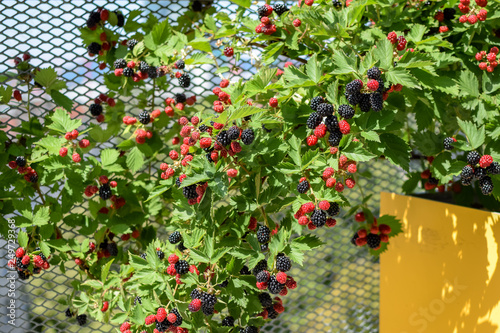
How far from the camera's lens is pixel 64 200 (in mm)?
1445

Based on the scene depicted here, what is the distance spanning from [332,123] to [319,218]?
20cm

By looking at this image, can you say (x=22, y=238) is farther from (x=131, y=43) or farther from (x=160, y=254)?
(x=131, y=43)

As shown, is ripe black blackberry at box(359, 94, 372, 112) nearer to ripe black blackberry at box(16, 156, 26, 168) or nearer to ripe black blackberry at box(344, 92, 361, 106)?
ripe black blackberry at box(344, 92, 361, 106)

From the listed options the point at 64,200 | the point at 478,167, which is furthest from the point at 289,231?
the point at 64,200

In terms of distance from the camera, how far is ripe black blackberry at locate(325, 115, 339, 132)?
103cm

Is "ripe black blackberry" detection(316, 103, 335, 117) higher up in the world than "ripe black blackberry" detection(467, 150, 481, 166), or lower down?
higher up

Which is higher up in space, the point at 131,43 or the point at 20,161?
the point at 131,43

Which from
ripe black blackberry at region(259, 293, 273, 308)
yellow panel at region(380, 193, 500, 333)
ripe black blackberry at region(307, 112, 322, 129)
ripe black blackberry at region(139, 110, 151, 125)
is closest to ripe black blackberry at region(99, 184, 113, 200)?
ripe black blackberry at region(139, 110, 151, 125)

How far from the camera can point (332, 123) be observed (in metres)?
1.03

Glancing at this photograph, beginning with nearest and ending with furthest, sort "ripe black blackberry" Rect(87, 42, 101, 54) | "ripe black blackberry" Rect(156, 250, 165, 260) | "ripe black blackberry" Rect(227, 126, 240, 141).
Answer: "ripe black blackberry" Rect(227, 126, 240, 141) < "ripe black blackberry" Rect(156, 250, 165, 260) < "ripe black blackberry" Rect(87, 42, 101, 54)

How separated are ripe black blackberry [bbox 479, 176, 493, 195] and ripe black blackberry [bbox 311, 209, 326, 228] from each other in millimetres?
406

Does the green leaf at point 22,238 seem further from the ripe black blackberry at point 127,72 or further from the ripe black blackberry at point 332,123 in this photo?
the ripe black blackberry at point 332,123

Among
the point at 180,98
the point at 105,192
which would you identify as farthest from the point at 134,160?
the point at 180,98

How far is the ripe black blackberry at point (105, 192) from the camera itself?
1.42 meters
